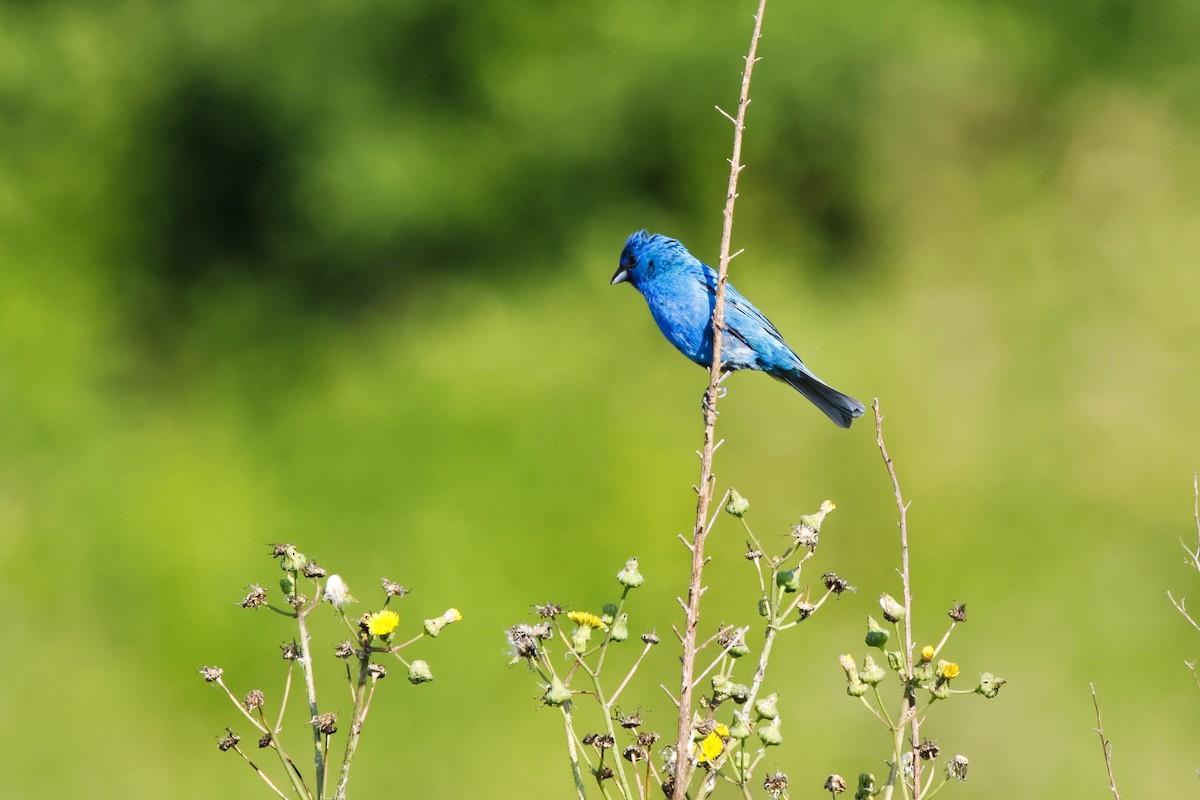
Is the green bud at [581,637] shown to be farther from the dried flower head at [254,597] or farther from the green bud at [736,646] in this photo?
the dried flower head at [254,597]

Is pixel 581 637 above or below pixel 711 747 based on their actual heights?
above

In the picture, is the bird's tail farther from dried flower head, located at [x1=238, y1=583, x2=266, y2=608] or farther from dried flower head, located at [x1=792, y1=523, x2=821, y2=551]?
dried flower head, located at [x1=238, y1=583, x2=266, y2=608]

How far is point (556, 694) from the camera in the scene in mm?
2268

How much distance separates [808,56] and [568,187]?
1.57 meters

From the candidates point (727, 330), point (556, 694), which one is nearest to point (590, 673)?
point (556, 694)

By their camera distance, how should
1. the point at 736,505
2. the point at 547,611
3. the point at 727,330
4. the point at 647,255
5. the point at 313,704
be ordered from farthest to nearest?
the point at 647,255, the point at 727,330, the point at 736,505, the point at 547,611, the point at 313,704

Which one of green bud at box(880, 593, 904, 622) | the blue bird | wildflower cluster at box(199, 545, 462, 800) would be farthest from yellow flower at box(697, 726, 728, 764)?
the blue bird

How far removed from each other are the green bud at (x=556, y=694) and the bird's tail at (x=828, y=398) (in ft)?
8.19

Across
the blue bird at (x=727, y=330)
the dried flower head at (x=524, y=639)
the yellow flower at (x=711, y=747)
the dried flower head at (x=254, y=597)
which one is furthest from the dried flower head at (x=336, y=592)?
the blue bird at (x=727, y=330)

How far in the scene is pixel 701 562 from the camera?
2219 millimetres

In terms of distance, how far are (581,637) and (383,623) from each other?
13.8 inches

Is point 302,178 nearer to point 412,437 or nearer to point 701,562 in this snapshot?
point 412,437

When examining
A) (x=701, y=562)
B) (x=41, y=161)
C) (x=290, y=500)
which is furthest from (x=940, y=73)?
(x=701, y=562)

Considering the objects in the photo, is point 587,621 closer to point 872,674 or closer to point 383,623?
point 383,623
